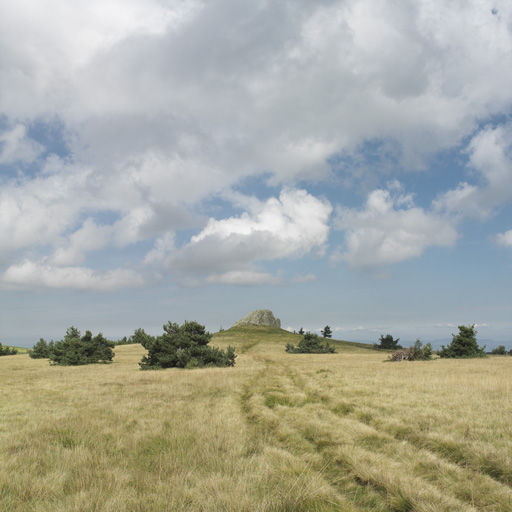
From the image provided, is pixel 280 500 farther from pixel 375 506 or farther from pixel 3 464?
pixel 3 464

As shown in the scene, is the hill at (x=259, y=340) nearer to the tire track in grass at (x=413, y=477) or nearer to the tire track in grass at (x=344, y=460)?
the tire track in grass at (x=344, y=460)

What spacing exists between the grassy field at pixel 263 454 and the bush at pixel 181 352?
20.1 m

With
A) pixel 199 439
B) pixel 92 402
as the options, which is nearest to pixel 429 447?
pixel 199 439

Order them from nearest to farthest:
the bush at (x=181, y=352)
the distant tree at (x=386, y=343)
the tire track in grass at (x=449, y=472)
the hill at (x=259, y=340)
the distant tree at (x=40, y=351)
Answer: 1. the tire track in grass at (x=449, y=472)
2. the bush at (x=181, y=352)
3. the distant tree at (x=40, y=351)
4. the hill at (x=259, y=340)
5. the distant tree at (x=386, y=343)

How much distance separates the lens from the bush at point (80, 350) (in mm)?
38469

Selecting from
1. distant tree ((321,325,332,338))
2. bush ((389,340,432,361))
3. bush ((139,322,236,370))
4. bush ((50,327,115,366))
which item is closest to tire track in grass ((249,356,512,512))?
bush ((139,322,236,370))

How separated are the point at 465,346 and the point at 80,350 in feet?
166

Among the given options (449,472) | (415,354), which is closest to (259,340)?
(415,354)

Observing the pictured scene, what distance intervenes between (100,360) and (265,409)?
3861 cm

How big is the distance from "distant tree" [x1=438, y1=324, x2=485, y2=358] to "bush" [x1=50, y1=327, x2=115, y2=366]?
45.7 meters

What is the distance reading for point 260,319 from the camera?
4370 inches

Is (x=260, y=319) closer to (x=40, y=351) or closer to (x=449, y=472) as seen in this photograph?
(x=40, y=351)

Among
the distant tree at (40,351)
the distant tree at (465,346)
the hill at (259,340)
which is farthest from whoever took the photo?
the hill at (259,340)

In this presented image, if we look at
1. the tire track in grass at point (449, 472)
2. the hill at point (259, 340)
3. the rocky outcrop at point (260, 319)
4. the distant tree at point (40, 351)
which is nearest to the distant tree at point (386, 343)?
the hill at point (259, 340)
